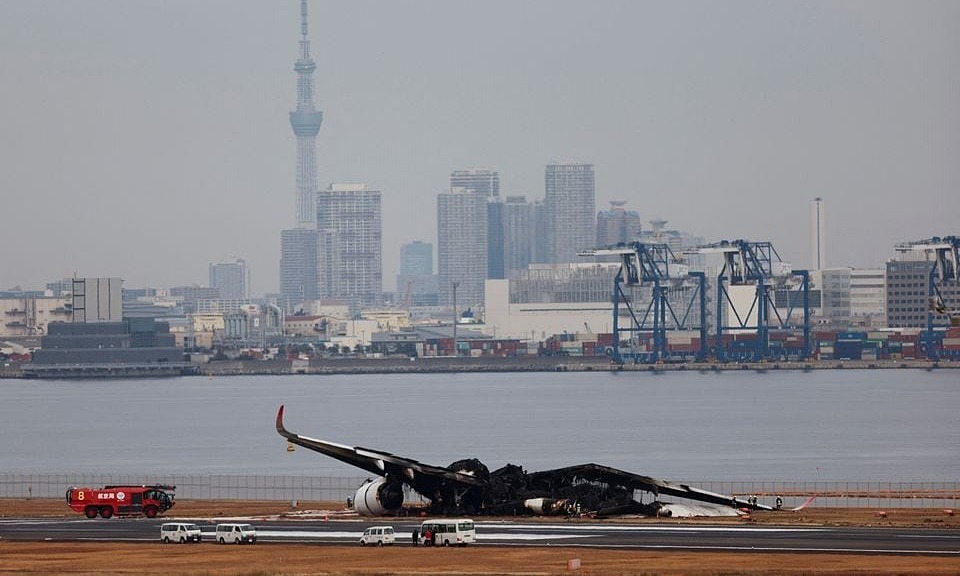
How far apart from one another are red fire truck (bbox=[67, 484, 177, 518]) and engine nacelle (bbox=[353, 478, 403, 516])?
19.2 ft

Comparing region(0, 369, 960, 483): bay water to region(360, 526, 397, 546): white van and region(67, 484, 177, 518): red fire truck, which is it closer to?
region(67, 484, 177, 518): red fire truck

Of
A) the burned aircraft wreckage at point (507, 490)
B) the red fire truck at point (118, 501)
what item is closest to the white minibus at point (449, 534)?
the burned aircraft wreckage at point (507, 490)

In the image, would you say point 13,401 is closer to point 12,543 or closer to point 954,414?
point 954,414

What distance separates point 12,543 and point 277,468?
148 feet

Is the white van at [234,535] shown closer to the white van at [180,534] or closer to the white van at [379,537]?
the white van at [180,534]

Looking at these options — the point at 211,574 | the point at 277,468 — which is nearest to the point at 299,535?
the point at 211,574

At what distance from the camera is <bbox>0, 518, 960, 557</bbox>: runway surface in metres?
43.5

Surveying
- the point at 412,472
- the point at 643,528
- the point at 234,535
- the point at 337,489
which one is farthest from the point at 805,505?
the point at 337,489

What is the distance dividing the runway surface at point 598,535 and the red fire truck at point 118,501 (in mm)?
1375

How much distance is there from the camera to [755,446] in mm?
103938

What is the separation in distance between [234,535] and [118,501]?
9.99 meters

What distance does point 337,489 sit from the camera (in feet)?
244

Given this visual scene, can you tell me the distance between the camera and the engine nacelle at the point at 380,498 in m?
53.9

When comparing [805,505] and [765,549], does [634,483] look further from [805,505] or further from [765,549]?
[765,549]
